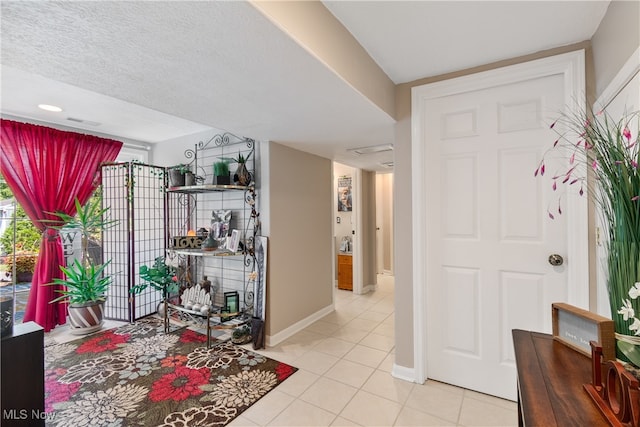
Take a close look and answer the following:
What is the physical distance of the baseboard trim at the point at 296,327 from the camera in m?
2.81

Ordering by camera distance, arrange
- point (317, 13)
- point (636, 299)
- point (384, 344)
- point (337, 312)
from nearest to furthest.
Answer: point (636, 299) → point (317, 13) → point (384, 344) → point (337, 312)

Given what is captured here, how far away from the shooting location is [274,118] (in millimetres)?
2125

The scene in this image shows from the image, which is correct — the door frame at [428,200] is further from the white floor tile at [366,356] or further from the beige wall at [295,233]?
the beige wall at [295,233]

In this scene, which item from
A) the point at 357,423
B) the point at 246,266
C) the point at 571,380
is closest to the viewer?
the point at 571,380

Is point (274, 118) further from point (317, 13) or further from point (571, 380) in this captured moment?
point (571, 380)

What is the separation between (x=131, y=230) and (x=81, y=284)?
0.74m

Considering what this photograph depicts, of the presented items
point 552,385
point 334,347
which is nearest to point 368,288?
point 334,347

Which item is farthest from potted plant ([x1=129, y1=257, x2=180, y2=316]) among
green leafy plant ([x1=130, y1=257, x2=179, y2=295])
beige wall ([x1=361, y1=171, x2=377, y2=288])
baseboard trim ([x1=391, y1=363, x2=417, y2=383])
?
beige wall ([x1=361, y1=171, x2=377, y2=288])

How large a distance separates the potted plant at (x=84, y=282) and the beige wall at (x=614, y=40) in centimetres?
437

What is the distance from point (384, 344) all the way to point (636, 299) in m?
2.31

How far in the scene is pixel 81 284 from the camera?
10.1ft

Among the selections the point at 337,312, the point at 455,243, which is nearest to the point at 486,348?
the point at 455,243

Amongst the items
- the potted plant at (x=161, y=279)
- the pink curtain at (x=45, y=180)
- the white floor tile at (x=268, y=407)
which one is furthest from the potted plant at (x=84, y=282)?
the white floor tile at (x=268, y=407)

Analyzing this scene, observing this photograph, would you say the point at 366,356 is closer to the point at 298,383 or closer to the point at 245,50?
the point at 298,383
